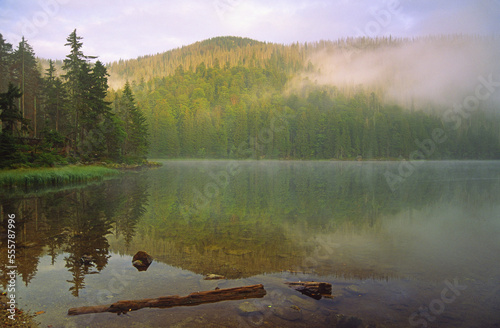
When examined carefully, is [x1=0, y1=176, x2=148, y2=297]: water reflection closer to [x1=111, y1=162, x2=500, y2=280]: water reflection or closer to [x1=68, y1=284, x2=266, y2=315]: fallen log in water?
[x1=111, y1=162, x2=500, y2=280]: water reflection

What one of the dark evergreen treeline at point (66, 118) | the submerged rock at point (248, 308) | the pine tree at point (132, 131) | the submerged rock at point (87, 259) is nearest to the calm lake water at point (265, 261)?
the submerged rock at point (248, 308)

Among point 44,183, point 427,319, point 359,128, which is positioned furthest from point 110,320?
point 359,128

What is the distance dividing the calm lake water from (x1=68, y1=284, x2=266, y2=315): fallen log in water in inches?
7.0

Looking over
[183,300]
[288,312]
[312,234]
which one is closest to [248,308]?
[288,312]

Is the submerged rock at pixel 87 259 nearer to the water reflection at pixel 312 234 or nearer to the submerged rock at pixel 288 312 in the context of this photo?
the water reflection at pixel 312 234

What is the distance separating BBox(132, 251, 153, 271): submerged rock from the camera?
9750 millimetres

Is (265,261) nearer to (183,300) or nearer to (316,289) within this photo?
(316,289)

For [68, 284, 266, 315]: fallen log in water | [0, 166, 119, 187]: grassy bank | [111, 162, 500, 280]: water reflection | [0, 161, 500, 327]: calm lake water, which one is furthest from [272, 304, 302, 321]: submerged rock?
[0, 166, 119, 187]: grassy bank

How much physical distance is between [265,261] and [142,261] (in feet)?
13.6

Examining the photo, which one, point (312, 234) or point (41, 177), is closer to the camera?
point (312, 234)

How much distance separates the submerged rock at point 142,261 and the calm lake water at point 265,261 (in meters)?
0.18

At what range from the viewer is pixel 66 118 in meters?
68.0

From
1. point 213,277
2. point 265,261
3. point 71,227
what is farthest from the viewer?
point 71,227

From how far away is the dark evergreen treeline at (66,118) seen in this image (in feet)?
104
